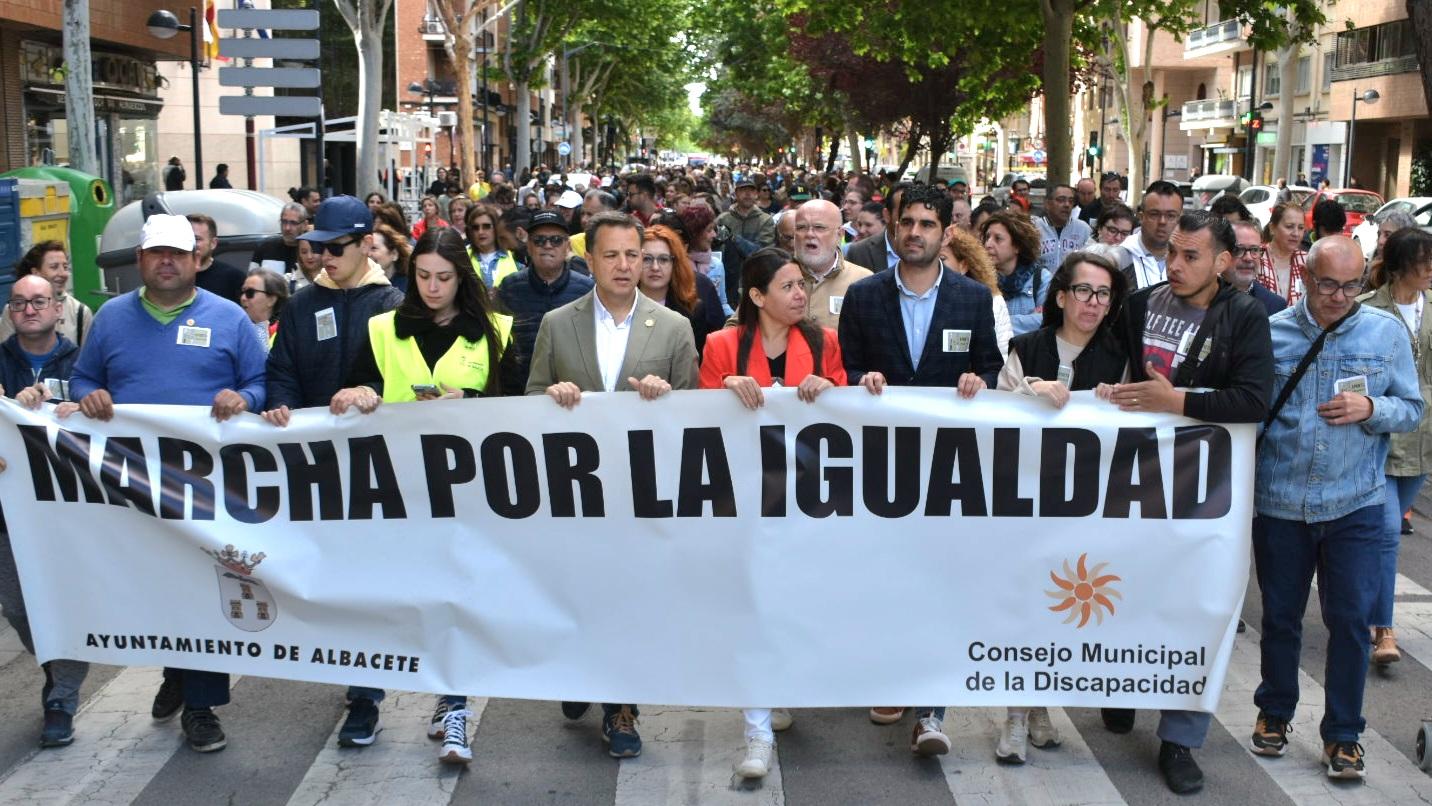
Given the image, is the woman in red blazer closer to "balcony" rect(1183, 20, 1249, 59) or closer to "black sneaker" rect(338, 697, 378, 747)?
"black sneaker" rect(338, 697, 378, 747)

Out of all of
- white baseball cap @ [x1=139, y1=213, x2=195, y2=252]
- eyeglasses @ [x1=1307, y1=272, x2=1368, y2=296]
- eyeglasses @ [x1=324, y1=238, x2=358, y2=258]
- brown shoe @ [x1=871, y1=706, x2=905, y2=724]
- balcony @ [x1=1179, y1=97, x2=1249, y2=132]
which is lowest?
brown shoe @ [x1=871, y1=706, x2=905, y2=724]

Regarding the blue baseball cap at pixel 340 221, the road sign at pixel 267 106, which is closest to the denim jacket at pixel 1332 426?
the blue baseball cap at pixel 340 221

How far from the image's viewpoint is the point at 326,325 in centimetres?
632

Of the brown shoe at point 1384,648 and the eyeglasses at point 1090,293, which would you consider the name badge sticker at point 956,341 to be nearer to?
the eyeglasses at point 1090,293

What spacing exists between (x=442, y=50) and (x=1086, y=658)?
65.8 m

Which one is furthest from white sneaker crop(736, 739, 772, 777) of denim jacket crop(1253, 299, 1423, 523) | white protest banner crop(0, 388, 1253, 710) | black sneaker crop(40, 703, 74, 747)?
black sneaker crop(40, 703, 74, 747)

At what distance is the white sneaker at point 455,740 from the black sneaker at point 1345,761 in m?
3.03

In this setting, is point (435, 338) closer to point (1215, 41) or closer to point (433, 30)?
point (433, 30)

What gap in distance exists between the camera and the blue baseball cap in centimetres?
635

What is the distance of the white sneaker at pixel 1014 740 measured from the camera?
594cm

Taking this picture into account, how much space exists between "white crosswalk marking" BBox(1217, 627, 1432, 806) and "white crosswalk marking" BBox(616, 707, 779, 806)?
1748 mm

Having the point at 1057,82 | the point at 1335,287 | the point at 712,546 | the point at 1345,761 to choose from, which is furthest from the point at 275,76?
the point at 1345,761

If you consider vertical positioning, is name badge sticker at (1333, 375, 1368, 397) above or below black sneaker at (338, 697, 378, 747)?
above

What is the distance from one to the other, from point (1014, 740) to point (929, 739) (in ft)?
1.03
